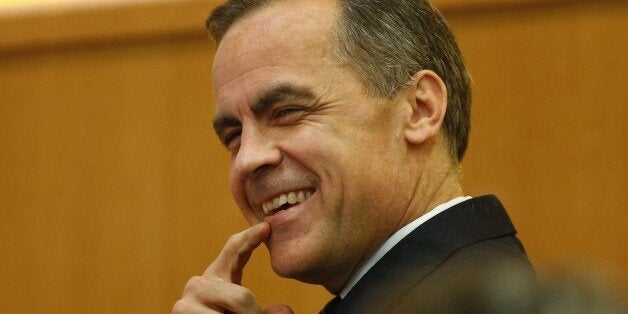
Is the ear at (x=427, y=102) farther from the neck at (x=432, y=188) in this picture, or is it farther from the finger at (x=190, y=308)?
the finger at (x=190, y=308)

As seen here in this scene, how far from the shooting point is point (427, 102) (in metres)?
1.50

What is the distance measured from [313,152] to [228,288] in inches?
9.3

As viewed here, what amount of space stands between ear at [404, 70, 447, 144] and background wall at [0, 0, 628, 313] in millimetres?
1001

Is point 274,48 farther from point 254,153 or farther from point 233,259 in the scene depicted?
point 233,259

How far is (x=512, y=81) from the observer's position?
8.40 ft

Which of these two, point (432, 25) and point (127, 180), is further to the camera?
point (127, 180)

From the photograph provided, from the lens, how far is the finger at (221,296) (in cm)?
141

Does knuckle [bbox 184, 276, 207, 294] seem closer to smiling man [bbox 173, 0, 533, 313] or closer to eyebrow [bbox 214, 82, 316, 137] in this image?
smiling man [bbox 173, 0, 533, 313]

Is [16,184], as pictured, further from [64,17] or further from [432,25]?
[432,25]

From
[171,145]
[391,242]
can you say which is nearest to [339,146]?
[391,242]

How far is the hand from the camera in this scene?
55.9 inches

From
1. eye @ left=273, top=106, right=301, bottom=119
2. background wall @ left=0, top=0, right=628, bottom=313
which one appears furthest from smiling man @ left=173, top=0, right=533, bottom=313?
background wall @ left=0, top=0, right=628, bottom=313

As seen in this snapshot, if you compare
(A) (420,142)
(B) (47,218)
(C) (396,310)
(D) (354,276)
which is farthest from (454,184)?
(B) (47,218)

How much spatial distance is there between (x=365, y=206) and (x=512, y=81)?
125 cm
